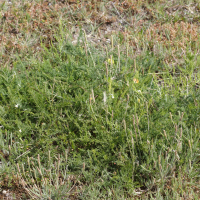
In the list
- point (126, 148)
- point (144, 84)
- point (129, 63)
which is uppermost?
point (129, 63)

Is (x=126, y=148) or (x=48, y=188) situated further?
(x=126, y=148)

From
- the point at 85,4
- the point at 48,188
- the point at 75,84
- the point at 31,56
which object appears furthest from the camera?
the point at 85,4

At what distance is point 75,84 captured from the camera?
320 centimetres

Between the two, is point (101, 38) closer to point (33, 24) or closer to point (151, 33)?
point (151, 33)

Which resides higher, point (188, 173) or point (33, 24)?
point (33, 24)

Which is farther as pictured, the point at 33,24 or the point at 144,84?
the point at 33,24

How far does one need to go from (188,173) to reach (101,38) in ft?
8.36

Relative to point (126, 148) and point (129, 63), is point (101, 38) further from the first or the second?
point (126, 148)

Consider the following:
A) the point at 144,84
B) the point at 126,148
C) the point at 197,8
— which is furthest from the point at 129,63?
the point at 197,8

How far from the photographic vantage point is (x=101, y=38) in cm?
430

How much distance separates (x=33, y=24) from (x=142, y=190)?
308 centimetres

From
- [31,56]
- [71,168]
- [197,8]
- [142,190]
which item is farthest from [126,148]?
[197,8]

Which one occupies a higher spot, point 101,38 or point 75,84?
point 101,38

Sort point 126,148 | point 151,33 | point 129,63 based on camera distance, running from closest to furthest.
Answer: point 126,148 < point 129,63 < point 151,33
